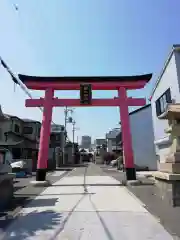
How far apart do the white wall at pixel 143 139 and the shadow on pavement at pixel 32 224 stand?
21515mm

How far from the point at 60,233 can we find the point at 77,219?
3.97 ft

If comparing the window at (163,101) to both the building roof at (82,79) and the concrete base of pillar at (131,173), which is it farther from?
the concrete base of pillar at (131,173)

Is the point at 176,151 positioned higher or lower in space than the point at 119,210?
higher

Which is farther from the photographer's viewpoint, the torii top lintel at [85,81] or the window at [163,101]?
the window at [163,101]

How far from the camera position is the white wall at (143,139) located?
27.6 metres

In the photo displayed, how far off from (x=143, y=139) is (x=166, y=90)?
11614mm

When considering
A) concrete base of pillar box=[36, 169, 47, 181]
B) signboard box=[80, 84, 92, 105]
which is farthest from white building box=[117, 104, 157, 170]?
concrete base of pillar box=[36, 169, 47, 181]

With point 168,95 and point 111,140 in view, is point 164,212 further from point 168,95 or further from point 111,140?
point 111,140

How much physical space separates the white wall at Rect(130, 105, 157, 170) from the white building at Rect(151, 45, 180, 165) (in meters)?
5.12

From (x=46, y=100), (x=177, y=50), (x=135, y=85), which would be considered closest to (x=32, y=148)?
(x=46, y=100)

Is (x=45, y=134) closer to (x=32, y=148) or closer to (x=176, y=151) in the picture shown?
(x=176, y=151)

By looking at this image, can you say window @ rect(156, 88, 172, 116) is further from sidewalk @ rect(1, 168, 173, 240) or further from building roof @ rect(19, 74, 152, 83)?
sidewalk @ rect(1, 168, 173, 240)

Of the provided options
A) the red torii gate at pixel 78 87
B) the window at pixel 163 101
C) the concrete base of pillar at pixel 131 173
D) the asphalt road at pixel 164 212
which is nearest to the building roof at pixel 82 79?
the red torii gate at pixel 78 87

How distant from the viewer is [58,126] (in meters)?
67.2
